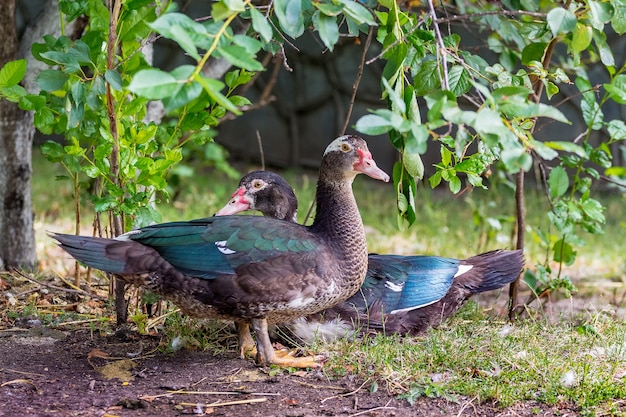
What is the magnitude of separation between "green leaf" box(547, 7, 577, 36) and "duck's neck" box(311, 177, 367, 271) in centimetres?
118

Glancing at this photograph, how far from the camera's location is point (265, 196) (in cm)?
395

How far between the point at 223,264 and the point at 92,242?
489 millimetres

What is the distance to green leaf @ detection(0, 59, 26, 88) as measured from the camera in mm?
3230

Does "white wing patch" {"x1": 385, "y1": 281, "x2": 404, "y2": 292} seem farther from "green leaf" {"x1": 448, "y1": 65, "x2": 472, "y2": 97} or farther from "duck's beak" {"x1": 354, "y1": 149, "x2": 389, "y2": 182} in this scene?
"green leaf" {"x1": 448, "y1": 65, "x2": 472, "y2": 97}

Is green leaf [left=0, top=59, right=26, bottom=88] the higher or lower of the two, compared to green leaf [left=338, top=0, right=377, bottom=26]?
lower

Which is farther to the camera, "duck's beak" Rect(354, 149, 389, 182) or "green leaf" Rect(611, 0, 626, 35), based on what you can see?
"duck's beak" Rect(354, 149, 389, 182)

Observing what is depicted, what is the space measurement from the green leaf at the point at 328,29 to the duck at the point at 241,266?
95 cm

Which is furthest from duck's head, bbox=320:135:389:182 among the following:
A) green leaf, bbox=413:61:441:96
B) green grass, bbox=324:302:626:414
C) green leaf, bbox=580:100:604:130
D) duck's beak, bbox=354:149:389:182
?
green leaf, bbox=580:100:604:130

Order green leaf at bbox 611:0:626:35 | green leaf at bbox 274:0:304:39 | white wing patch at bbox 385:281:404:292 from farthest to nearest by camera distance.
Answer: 1. white wing patch at bbox 385:281:404:292
2. green leaf at bbox 611:0:626:35
3. green leaf at bbox 274:0:304:39

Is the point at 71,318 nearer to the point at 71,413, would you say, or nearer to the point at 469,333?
the point at 71,413

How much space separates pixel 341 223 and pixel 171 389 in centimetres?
92

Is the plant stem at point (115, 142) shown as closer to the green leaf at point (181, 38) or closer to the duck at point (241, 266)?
the duck at point (241, 266)

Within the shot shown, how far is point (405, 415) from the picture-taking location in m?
2.86

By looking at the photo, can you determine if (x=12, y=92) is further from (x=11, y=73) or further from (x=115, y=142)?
(x=115, y=142)
